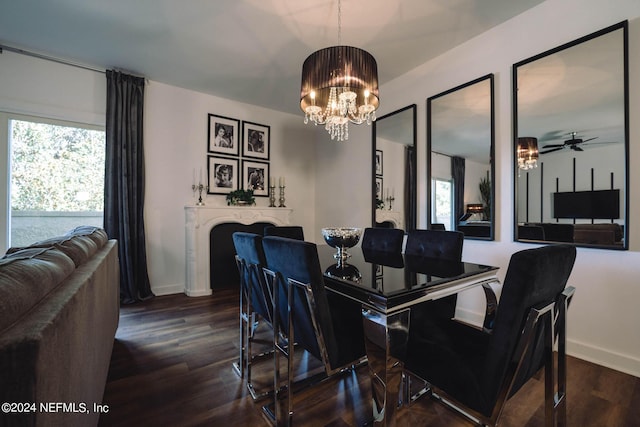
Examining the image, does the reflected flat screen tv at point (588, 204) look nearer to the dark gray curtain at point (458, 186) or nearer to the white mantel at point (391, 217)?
the dark gray curtain at point (458, 186)

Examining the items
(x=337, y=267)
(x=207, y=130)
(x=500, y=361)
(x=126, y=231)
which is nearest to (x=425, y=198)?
(x=337, y=267)

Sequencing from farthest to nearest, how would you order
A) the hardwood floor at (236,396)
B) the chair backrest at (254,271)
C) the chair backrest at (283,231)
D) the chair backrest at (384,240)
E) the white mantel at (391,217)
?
the white mantel at (391,217) → the chair backrest at (283,231) → the chair backrest at (384,240) → the chair backrest at (254,271) → the hardwood floor at (236,396)

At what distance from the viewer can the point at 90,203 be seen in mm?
3201

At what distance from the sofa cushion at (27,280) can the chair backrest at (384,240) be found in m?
2.12

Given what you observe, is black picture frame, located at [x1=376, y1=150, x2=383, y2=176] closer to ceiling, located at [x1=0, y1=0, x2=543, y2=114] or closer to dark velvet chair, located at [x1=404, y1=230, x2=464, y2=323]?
ceiling, located at [x1=0, y1=0, x2=543, y2=114]

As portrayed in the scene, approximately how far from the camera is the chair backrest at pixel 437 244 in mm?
1940

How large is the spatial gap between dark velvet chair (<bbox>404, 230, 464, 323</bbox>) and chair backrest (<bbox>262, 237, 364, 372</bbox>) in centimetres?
45

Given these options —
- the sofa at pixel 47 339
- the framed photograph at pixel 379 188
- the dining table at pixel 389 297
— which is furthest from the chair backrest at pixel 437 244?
the sofa at pixel 47 339

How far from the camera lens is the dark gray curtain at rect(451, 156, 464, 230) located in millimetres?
2697

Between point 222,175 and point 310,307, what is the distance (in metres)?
3.32

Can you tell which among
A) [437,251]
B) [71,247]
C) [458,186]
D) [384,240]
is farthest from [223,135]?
[437,251]

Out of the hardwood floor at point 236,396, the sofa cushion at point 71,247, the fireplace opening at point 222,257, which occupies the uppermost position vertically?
the sofa cushion at point 71,247

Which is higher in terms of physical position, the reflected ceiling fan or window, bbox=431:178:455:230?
the reflected ceiling fan

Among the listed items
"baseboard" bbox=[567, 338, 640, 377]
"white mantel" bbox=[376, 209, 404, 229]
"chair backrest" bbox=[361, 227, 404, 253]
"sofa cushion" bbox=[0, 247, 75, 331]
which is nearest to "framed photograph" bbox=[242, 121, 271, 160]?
"white mantel" bbox=[376, 209, 404, 229]
